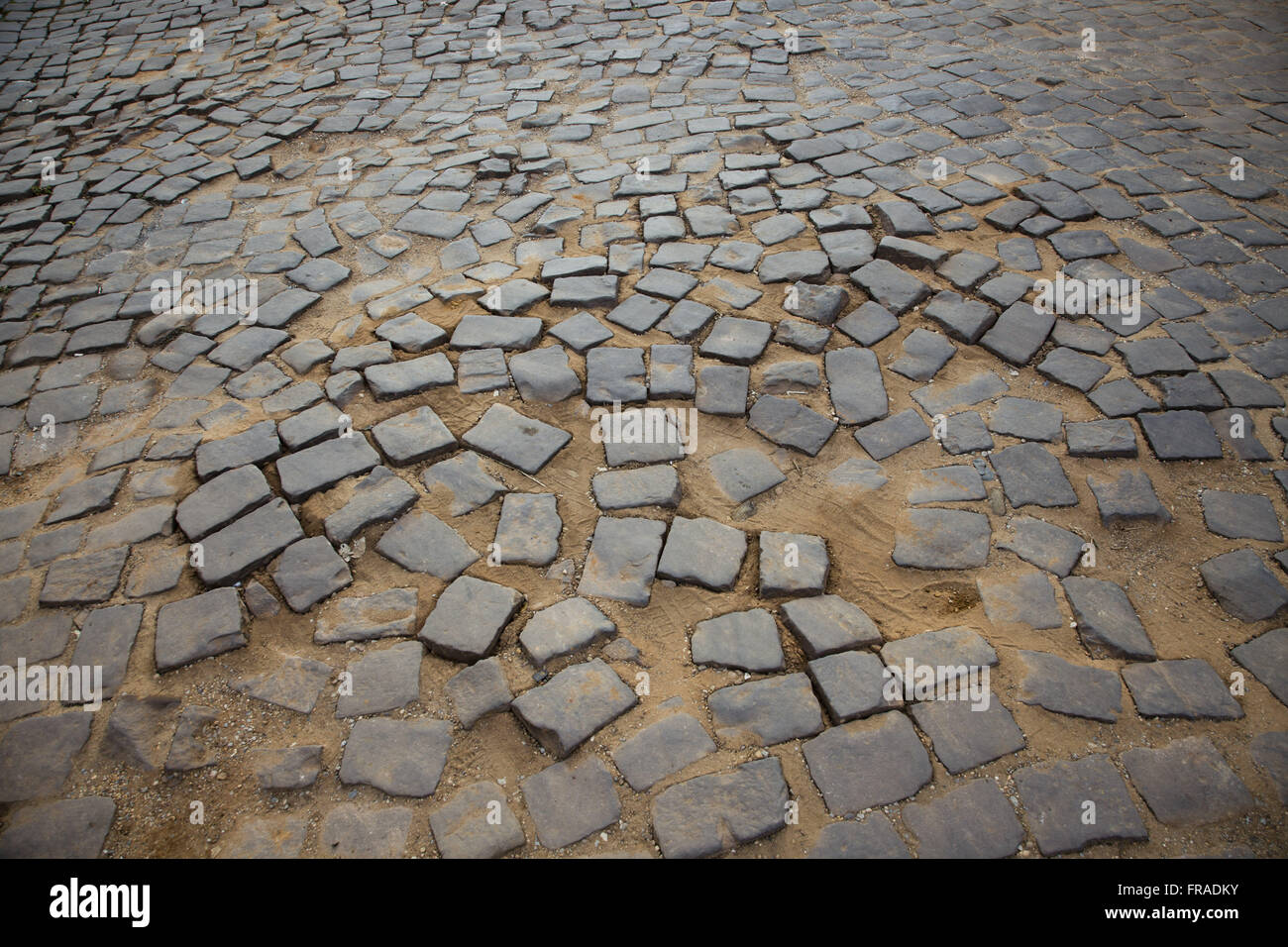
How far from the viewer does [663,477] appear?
10.8 ft

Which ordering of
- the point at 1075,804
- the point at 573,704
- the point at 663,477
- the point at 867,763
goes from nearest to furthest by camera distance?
the point at 1075,804, the point at 867,763, the point at 573,704, the point at 663,477

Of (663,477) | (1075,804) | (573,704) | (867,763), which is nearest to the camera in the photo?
(1075,804)

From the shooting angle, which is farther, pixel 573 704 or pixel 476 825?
pixel 573 704

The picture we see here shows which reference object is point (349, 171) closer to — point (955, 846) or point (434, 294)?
point (434, 294)

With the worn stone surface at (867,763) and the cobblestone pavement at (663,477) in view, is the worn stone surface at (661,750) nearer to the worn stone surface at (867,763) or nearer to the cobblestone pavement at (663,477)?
the cobblestone pavement at (663,477)

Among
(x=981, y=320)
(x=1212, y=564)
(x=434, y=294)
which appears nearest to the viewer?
(x=1212, y=564)

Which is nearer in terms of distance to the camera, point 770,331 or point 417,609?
point 417,609

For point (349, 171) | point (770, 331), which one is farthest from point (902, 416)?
point (349, 171)

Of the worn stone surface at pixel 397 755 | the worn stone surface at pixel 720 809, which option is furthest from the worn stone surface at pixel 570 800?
the worn stone surface at pixel 397 755

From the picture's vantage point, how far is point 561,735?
247cm

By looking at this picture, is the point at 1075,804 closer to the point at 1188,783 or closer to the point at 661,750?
the point at 1188,783

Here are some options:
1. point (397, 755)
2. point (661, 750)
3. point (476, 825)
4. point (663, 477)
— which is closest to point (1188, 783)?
point (661, 750)
